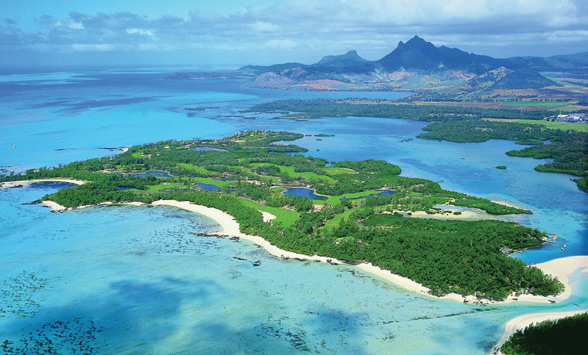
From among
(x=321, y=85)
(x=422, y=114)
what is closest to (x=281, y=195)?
(x=422, y=114)

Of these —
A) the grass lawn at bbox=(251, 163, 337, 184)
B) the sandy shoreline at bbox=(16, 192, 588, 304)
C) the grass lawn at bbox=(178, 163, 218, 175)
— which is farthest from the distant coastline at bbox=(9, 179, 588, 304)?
the grass lawn at bbox=(251, 163, 337, 184)

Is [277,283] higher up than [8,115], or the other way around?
[8,115]

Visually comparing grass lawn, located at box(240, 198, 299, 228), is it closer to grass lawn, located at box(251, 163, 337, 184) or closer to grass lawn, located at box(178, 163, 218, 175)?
grass lawn, located at box(251, 163, 337, 184)

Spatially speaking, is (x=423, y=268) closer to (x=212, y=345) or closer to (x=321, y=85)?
(x=212, y=345)

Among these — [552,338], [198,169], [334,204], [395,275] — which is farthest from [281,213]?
[552,338]

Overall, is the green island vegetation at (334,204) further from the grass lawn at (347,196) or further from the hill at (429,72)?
the hill at (429,72)
